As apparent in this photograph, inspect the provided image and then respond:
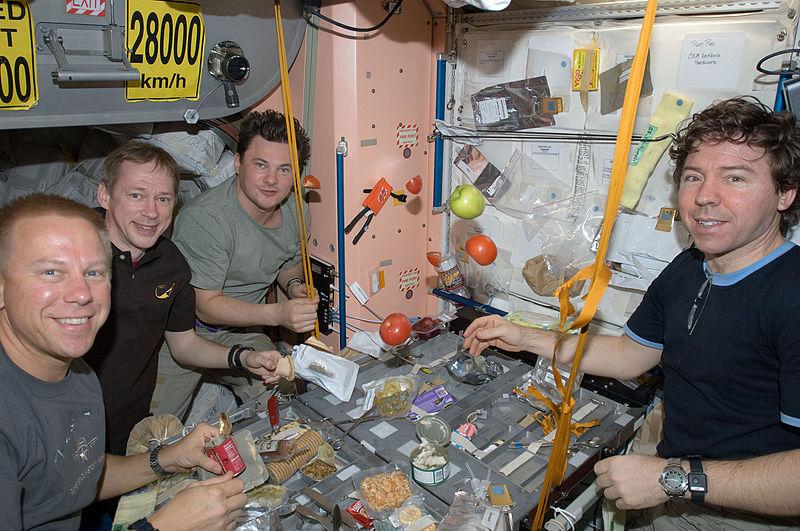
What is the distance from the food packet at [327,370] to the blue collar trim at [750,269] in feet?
4.33

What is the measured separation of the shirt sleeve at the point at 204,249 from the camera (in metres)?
2.67

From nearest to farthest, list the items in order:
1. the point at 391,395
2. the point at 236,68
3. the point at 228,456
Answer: the point at 228,456 < the point at 391,395 < the point at 236,68

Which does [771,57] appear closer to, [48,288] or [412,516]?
[412,516]

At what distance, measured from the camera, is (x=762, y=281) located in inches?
64.7

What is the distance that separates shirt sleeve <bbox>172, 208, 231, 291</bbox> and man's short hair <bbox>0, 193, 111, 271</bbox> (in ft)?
3.50

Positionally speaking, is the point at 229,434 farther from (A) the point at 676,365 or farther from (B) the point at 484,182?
(B) the point at 484,182

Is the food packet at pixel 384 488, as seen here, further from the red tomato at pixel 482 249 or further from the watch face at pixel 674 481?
the red tomato at pixel 482 249

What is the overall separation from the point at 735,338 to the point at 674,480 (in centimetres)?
46

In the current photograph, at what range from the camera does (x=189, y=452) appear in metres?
1.80

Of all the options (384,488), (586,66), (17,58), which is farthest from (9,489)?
(586,66)

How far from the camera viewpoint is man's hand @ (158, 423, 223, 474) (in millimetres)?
1794

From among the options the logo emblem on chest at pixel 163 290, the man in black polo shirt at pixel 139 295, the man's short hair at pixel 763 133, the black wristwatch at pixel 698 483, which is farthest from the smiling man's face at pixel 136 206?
the black wristwatch at pixel 698 483

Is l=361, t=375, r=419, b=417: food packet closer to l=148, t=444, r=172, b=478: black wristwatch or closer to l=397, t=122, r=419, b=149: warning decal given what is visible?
l=148, t=444, r=172, b=478: black wristwatch

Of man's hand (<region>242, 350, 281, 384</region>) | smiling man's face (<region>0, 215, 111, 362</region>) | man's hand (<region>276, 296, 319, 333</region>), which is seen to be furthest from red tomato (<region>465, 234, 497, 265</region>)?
smiling man's face (<region>0, 215, 111, 362</region>)
